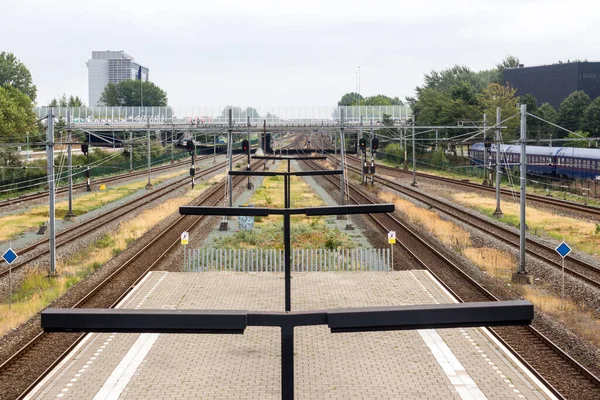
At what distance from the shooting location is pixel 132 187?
67812 millimetres

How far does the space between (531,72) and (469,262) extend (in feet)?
328

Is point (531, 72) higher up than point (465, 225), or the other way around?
point (531, 72)

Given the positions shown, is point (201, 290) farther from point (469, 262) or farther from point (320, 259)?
point (469, 262)

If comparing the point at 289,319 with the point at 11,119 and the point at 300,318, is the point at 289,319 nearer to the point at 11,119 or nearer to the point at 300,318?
the point at 300,318

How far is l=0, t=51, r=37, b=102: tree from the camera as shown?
440 ft

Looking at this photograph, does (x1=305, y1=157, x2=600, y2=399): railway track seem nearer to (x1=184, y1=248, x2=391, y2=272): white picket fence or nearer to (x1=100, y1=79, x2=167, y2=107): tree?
(x1=184, y1=248, x2=391, y2=272): white picket fence

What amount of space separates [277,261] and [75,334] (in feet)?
38.0

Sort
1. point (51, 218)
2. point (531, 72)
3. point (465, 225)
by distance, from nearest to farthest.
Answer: point (51, 218)
point (465, 225)
point (531, 72)

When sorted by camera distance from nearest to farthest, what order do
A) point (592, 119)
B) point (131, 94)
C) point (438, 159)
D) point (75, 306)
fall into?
point (75, 306) → point (592, 119) → point (438, 159) → point (131, 94)

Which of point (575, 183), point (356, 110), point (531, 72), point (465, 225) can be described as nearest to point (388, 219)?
point (465, 225)

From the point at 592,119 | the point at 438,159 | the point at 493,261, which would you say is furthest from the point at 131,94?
the point at 493,261

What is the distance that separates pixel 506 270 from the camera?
2786cm

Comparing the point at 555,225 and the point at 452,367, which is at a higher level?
the point at 555,225

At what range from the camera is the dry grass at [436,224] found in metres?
35.0
